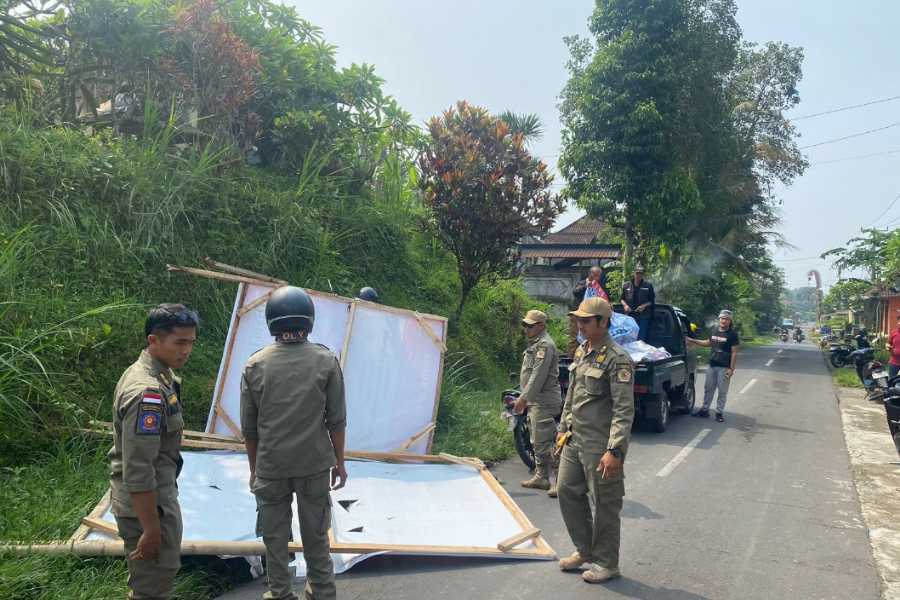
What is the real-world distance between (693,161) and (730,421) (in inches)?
553

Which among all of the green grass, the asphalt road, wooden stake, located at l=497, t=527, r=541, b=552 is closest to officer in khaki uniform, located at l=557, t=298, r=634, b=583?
the asphalt road

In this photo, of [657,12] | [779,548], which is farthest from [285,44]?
[657,12]

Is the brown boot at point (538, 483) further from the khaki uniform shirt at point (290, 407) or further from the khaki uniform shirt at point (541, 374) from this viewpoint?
the khaki uniform shirt at point (290, 407)

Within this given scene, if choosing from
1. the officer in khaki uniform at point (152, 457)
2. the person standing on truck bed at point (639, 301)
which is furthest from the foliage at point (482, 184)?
the officer in khaki uniform at point (152, 457)

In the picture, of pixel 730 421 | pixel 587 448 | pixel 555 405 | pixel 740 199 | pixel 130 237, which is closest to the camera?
pixel 587 448

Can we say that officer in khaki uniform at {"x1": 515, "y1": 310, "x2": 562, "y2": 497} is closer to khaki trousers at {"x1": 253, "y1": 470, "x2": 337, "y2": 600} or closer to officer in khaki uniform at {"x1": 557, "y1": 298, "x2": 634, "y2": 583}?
officer in khaki uniform at {"x1": 557, "y1": 298, "x2": 634, "y2": 583}

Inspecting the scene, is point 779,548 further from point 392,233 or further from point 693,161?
point 693,161

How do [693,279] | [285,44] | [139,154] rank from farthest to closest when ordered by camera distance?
1. [693,279]
2. [285,44]
3. [139,154]

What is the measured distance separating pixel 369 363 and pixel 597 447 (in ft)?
10.6

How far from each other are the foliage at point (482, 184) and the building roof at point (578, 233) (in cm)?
2002

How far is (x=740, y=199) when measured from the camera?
979 inches

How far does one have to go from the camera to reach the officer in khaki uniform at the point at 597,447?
407 cm

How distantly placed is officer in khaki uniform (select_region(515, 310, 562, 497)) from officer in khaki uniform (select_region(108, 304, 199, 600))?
3.90 metres

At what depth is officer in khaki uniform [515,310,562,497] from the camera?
6.26m
